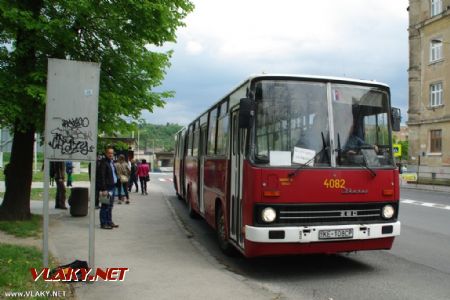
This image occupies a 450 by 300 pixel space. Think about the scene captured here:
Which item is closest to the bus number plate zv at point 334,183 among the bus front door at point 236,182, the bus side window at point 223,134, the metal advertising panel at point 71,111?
the bus front door at point 236,182

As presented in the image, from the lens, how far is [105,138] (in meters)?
12.8

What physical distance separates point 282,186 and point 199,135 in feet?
20.1

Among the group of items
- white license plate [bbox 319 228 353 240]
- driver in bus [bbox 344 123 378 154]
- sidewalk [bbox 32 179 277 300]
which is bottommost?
sidewalk [bbox 32 179 277 300]

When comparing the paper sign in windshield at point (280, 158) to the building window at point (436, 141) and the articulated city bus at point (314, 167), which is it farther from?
the building window at point (436, 141)

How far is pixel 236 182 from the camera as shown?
7.72 metres

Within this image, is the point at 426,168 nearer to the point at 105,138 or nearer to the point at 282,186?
the point at 105,138

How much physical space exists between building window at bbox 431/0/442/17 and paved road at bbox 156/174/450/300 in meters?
34.4

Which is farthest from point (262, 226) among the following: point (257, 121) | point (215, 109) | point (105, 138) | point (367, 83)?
point (105, 138)

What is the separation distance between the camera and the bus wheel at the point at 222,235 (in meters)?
8.76

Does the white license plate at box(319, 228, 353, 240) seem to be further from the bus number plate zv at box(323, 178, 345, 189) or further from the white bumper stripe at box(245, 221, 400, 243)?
the bus number plate zv at box(323, 178, 345, 189)

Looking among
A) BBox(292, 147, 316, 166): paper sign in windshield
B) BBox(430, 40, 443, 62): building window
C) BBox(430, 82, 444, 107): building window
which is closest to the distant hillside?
BBox(430, 82, 444, 107): building window

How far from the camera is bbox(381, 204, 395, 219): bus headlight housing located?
740 centimetres

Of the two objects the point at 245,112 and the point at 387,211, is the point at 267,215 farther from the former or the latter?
the point at 387,211

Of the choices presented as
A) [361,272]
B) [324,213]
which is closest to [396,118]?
[324,213]
